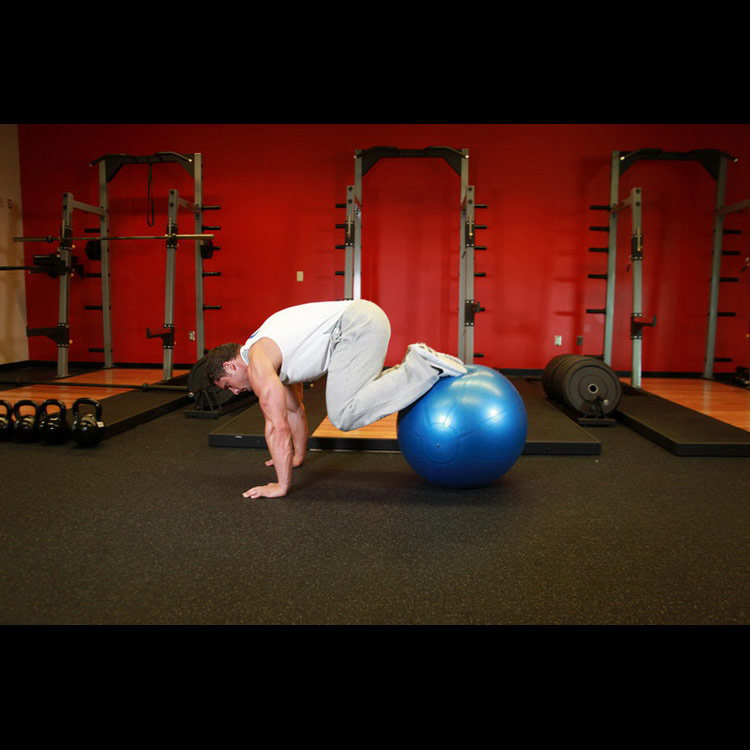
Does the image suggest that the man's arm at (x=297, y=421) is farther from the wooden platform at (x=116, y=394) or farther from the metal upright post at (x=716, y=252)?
the metal upright post at (x=716, y=252)

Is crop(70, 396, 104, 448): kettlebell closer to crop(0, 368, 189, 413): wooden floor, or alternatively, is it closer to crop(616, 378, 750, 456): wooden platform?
crop(0, 368, 189, 413): wooden floor

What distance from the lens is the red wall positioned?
5629mm

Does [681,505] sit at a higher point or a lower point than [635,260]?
lower

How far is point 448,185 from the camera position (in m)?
5.73

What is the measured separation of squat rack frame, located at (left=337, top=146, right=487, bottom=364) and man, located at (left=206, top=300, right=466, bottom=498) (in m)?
2.20

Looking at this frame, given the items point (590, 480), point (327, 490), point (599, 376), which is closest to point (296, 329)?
point (327, 490)

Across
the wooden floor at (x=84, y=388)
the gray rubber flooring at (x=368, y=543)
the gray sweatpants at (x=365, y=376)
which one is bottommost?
the gray rubber flooring at (x=368, y=543)

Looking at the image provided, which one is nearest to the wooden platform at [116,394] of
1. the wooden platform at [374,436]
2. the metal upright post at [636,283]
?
the wooden platform at [374,436]

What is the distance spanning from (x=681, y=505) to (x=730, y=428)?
51.0 inches

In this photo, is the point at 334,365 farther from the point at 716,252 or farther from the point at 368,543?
the point at 716,252

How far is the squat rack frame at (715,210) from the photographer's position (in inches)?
196

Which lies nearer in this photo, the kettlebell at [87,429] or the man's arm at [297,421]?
the man's arm at [297,421]

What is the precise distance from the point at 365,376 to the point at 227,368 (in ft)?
1.89
